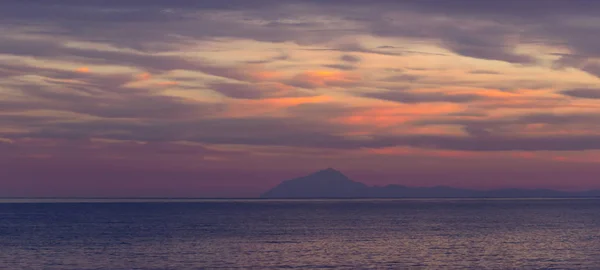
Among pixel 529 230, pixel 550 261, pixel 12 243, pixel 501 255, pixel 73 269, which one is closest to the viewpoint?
pixel 73 269

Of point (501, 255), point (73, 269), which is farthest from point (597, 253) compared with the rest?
point (73, 269)

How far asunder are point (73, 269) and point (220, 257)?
52.0 feet

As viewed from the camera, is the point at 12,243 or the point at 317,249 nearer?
the point at 317,249

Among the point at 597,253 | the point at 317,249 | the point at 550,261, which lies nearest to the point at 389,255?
the point at 317,249

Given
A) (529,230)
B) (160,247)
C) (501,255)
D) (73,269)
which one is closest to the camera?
(73,269)

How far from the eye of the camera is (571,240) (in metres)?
108

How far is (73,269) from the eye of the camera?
240ft

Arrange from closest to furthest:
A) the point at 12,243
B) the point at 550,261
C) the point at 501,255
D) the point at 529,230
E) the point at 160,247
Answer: the point at 550,261 < the point at 501,255 < the point at 160,247 < the point at 12,243 < the point at 529,230

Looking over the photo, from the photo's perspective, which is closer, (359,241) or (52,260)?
(52,260)

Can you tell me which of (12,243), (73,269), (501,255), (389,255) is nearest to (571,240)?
(501,255)

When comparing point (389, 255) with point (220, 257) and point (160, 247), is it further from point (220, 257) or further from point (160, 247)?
point (160, 247)

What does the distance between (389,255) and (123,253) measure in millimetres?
28792

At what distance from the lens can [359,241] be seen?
10381 centimetres

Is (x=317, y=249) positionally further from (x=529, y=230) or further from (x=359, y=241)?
(x=529, y=230)
